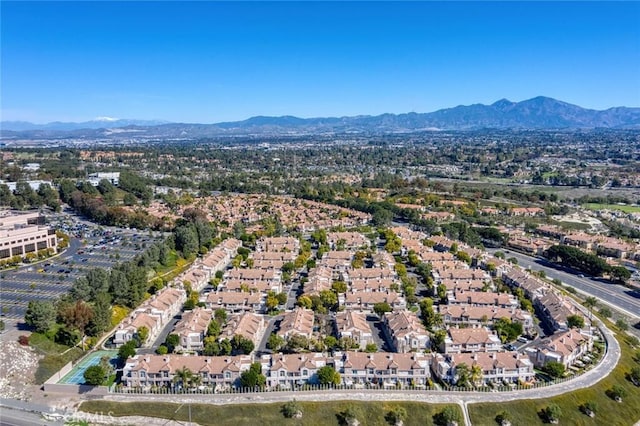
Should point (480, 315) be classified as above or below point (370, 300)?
below

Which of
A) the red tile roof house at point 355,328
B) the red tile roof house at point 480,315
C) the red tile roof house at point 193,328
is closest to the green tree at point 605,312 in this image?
the red tile roof house at point 480,315

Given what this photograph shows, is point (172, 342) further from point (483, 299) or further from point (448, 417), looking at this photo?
point (483, 299)

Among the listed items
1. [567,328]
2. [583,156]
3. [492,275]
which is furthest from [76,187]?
[583,156]

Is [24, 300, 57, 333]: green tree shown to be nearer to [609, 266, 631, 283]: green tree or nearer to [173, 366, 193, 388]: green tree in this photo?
[173, 366, 193, 388]: green tree

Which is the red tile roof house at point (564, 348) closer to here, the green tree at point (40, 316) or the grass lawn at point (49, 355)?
the grass lawn at point (49, 355)

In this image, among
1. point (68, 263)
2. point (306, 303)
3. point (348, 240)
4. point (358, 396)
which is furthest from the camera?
point (348, 240)

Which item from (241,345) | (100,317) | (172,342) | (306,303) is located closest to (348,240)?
(306,303)

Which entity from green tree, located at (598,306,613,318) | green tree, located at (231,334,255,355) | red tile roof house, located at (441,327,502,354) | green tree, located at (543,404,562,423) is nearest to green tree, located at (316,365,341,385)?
green tree, located at (231,334,255,355)
